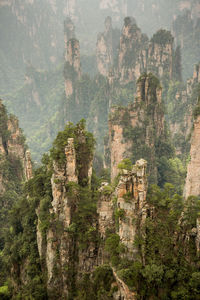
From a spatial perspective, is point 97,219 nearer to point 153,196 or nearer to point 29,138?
point 153,196

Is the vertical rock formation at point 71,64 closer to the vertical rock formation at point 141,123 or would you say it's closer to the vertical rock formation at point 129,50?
the vertical rock formation at point 129,50

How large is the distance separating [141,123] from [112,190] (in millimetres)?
21066

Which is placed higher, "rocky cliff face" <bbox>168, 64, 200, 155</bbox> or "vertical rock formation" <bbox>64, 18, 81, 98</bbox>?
"vertical rock formation" <bbox>64, 18, 81, 98</bbox>

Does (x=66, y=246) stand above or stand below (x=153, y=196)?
below

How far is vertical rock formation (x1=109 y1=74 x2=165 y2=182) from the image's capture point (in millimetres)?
35062

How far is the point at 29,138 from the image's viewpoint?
300 feet

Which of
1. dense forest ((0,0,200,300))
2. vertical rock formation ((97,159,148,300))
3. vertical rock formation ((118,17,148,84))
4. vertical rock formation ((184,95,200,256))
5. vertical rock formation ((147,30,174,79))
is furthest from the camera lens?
vertical rock formation ((118,17,148,84))

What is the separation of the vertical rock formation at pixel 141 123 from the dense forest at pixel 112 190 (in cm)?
14

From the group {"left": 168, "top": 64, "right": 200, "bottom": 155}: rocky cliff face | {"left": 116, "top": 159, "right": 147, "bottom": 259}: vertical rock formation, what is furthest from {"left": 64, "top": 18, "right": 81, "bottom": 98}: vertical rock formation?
{"left": 116, "top": 159, "right": 147, "bottom": 259}: vertical rock formation

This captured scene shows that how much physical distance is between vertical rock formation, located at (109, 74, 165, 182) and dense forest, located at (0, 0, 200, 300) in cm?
14

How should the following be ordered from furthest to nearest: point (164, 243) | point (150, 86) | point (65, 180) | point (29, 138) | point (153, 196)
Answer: point (29, 138) → point (150, 86) → point (65, 180) → point (153, 196) → point (164, 243)

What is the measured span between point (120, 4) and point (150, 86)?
129 m

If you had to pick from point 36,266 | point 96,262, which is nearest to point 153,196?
point 96,262

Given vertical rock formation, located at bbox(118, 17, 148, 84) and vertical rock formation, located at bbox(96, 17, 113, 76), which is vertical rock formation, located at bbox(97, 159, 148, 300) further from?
vertical rock formation, located at bbox(96, 17, 113, 76)
